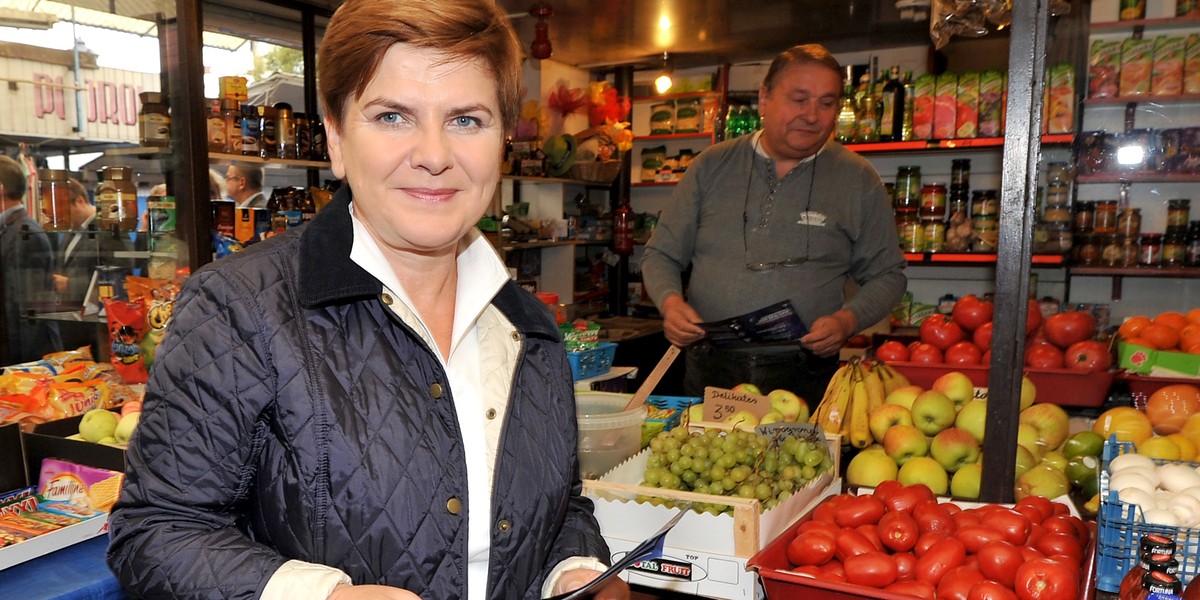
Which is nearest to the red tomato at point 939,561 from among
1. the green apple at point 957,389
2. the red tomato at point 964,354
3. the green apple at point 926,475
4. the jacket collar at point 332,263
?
the green apple at point 926,475

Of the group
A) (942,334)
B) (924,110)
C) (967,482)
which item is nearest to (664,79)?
(924,110)

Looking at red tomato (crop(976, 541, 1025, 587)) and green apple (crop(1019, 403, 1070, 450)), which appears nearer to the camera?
red tomato (crop(976, 541, 1025, 587))

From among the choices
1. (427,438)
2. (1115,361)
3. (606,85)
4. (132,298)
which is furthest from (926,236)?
(427,438)

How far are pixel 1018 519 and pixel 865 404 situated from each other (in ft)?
2.74

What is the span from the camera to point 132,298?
3.17 meters

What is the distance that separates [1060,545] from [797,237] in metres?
1.73

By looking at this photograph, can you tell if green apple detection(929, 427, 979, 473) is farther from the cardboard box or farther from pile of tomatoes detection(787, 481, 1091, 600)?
the cardboard box

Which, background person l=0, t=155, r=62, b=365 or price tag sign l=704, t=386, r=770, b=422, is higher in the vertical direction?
background person l=0, t=155, r=62, b=365

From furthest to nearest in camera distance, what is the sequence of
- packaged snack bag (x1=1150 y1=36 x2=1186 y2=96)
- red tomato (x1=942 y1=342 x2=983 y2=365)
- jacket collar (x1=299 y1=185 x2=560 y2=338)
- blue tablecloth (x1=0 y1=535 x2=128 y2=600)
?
packaged snack bag (x1=1150 y1=36 x2=1186 y2=96), red tomato (x1=942 y1=342 x2=983 y2=365), blue tablecloth (x1=0 y1=535 x2=128 y2=600), jacket collar (x1=299 y1=185 x2=560 y2=338)

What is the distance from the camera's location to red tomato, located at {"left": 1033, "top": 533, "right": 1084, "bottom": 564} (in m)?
1.54

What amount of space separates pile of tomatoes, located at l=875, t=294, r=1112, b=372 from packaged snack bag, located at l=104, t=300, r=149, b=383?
106 inches

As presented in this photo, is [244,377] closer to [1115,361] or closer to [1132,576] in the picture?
[1132,576]

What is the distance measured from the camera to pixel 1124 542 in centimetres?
146

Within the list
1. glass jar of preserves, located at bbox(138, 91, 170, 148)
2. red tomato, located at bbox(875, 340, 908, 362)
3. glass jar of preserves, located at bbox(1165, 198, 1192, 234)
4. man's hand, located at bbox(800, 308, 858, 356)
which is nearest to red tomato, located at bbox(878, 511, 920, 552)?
man's hand, located at bbox(800, 308, 858, 356)
